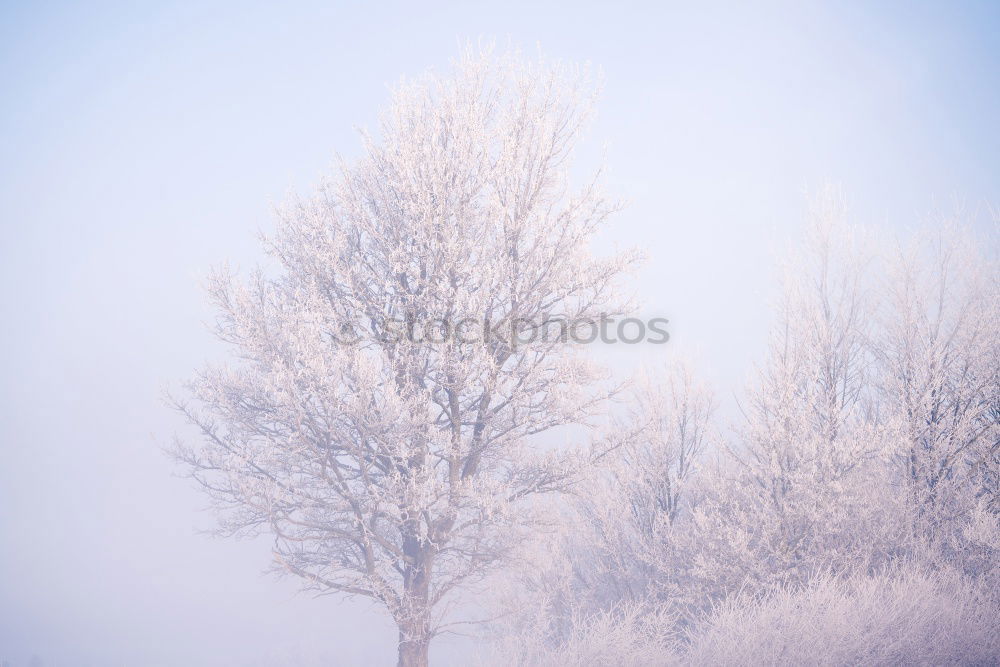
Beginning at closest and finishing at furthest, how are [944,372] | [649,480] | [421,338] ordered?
[421,338], [944,372], [649,480]

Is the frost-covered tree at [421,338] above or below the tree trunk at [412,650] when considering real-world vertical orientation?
above

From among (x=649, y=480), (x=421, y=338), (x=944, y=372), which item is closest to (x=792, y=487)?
(x=649, y=480)

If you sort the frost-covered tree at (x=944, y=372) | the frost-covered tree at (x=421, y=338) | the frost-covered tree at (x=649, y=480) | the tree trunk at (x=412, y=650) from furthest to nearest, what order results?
the frost-covered tree at (x=649, y=480) < the frost-covered tree at (x=944, y=372) < the tree trunk at (x=412, y=650) < the frost-covered tree at (x=421, y=338)

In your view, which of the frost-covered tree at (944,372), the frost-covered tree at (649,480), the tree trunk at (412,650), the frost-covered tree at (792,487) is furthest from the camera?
the frost-covered tree at (649,480)

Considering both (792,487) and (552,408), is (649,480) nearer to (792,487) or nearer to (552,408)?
(792,487)

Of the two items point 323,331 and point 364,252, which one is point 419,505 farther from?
point 364,252

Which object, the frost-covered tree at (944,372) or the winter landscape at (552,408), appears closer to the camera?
the winter landscape at (552,408)

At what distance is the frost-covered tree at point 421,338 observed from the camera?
6.16 metres

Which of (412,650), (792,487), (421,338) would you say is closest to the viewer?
(421,338)

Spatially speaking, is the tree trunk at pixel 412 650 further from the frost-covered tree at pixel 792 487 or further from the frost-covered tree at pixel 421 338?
the frost-covered tree at pixel 792 487

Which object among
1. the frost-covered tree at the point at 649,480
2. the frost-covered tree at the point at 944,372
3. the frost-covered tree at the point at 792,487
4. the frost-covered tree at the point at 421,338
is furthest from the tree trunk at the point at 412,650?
the frost-covered tree at the point at 944,372

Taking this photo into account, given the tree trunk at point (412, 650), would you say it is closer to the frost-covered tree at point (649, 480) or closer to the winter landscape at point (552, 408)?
the winter landscape at point (552, 408)

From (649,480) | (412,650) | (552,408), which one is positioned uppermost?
(552,408)

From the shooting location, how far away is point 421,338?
6.52 meters
